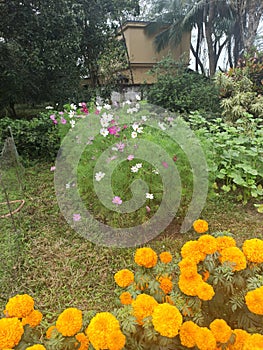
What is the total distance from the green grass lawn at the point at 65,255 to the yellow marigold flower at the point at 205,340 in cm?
97

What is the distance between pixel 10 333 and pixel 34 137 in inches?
141

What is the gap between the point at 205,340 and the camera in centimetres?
67

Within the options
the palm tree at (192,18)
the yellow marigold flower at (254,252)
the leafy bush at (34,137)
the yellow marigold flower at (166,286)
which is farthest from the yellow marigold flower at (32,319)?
the palm tree at (192,18)

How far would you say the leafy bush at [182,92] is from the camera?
5324mm

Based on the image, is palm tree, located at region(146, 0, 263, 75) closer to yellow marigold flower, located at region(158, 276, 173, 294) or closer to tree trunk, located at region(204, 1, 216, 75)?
tree trunk, located at region(204, 1, 216, 75)

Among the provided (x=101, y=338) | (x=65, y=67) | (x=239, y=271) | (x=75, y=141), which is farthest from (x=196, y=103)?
(x=101, y=338)

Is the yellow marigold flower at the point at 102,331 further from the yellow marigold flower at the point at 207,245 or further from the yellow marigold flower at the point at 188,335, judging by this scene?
the yellow marigold flower at the point at 207,245

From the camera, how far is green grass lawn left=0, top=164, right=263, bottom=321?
64.2 inches

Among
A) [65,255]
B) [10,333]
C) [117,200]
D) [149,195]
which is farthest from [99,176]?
[10,333]

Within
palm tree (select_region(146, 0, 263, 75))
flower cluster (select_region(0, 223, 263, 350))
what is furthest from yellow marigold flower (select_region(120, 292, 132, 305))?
palm tree (select_region(146, 0, 263, 75))

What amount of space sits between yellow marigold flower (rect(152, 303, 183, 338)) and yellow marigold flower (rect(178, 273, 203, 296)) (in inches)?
4.8

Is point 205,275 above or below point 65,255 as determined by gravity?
above

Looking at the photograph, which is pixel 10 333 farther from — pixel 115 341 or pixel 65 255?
pixel 65 255

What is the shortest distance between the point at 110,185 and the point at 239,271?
1.30 meters
